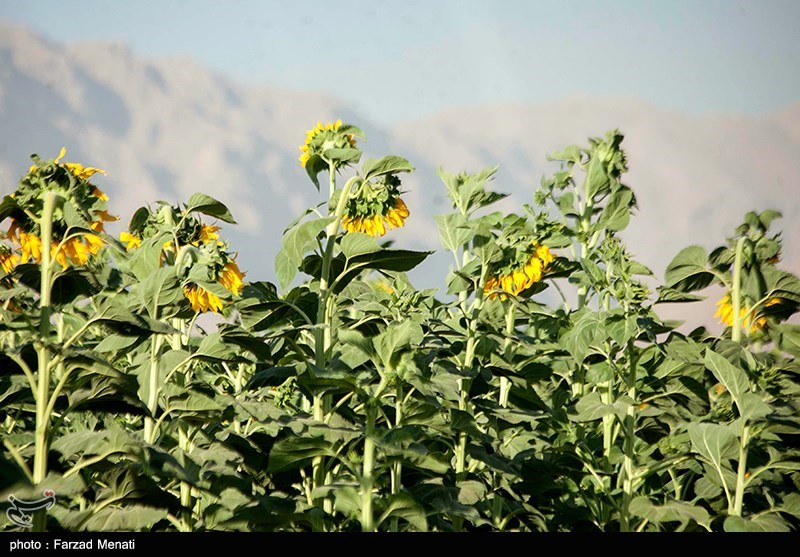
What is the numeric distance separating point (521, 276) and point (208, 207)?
60.9 inches

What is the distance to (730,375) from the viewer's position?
3.63m

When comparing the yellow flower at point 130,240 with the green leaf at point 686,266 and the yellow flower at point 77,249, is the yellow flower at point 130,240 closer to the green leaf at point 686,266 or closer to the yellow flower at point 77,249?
the yellow flower at point 77,249

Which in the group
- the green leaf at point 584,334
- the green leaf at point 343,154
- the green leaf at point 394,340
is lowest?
the green leaf at point 394,340

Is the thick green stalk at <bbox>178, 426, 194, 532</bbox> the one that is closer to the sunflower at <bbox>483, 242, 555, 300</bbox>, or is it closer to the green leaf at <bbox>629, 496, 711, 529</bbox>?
the sunflower at <bbox>483, 242, 555, 300</bbox>

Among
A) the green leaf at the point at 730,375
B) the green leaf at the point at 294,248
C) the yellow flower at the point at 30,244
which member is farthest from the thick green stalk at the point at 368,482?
the green leaf at the point at 730,375

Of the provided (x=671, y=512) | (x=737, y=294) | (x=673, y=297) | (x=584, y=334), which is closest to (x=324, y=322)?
(x=584, y=334)

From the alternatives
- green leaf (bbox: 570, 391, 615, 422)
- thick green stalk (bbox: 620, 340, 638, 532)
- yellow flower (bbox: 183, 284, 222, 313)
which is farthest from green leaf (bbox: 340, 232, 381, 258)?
thick green stalk (bbox: 620, 340, 638, 532)

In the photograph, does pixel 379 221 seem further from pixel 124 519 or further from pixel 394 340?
pixel 124 519

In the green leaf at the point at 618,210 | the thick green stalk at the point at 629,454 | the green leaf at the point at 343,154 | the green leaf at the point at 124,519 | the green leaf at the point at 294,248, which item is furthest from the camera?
the green leaf at the point at 618,210

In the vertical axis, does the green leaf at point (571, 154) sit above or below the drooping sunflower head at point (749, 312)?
above

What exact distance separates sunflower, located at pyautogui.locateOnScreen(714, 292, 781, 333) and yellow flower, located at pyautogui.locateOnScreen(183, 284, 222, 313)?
8.09 ft

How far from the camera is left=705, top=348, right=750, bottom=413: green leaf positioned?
361cm

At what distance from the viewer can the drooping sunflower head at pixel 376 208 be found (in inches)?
145

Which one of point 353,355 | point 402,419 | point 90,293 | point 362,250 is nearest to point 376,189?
point 362,250
